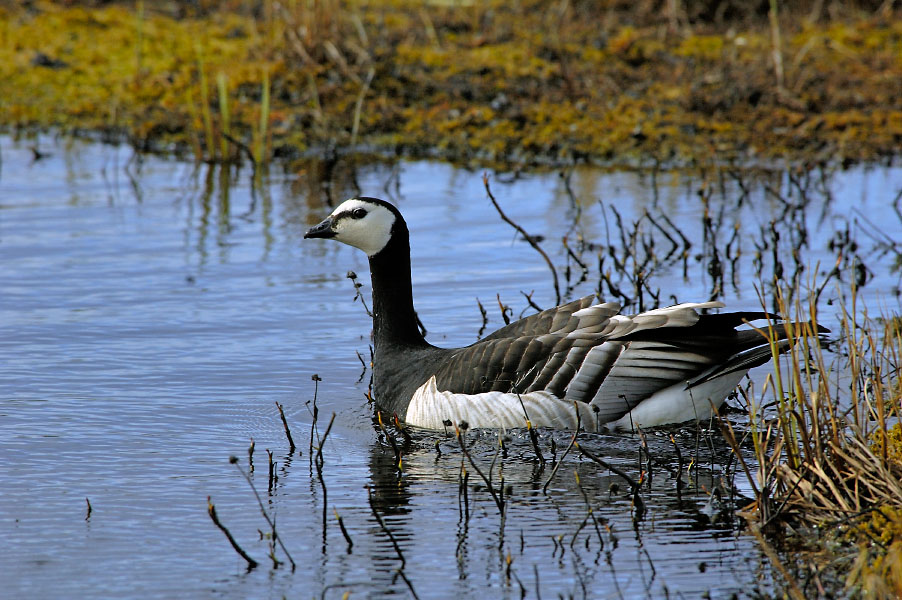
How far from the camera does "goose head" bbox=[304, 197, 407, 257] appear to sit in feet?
24.2

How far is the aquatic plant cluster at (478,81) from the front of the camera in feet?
45.5

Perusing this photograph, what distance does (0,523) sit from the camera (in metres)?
5.42

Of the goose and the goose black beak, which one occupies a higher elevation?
the goose black beak

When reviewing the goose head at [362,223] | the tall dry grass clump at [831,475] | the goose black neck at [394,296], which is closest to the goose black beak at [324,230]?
the goose head at [362,223]

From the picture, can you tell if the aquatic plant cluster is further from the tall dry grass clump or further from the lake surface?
the tall dry grass clump

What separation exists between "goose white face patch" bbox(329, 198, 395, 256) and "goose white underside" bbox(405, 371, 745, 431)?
1278mm

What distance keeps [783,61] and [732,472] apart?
1004 cm

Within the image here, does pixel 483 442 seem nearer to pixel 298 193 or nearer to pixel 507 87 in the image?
pixel 298 193

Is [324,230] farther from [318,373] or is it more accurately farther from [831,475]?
[831,475]

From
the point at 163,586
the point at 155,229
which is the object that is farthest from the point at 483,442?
the point at 155,229

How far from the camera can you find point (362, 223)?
7418 mm

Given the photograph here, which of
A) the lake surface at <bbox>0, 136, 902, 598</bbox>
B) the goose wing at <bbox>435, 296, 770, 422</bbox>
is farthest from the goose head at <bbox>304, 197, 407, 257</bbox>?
the goose wing at <bbox>435, 296, 770, 422</bbox>

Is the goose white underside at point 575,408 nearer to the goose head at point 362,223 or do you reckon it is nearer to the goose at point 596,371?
the goose at point 596,371

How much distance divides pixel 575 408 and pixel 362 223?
5.91 ft
